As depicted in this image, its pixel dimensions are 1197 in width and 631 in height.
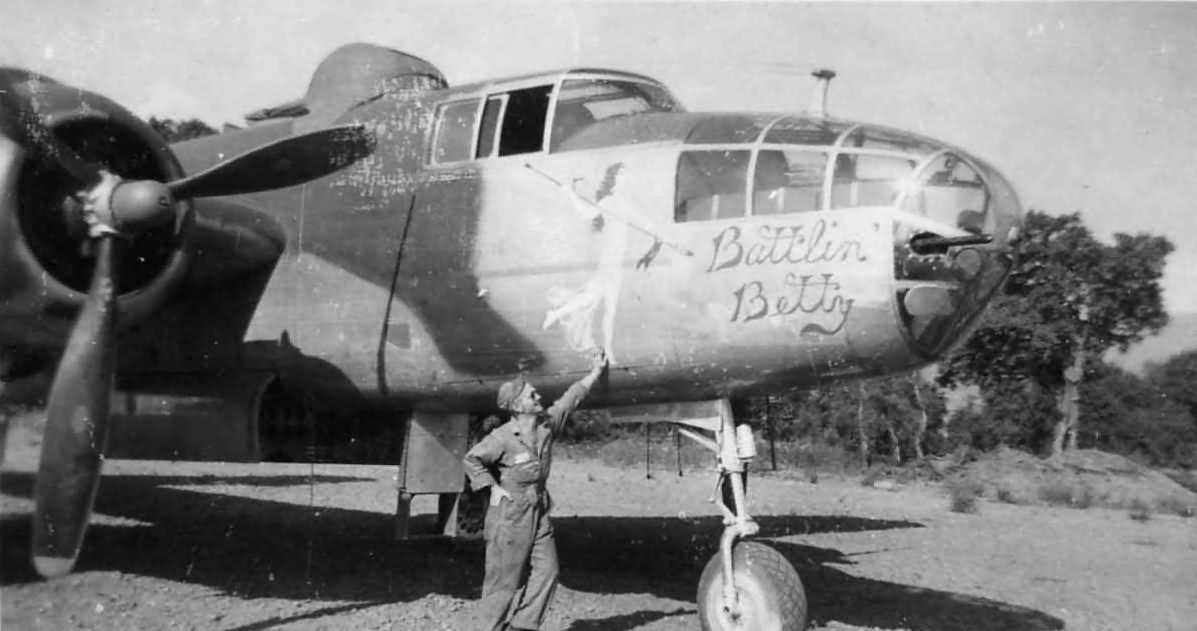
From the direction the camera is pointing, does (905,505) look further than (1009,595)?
Yes

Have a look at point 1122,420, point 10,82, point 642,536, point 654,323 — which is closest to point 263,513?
point 642,536

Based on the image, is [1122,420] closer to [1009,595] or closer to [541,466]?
[1009,595]

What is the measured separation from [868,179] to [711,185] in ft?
3.22

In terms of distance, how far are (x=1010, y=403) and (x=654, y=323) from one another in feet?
143

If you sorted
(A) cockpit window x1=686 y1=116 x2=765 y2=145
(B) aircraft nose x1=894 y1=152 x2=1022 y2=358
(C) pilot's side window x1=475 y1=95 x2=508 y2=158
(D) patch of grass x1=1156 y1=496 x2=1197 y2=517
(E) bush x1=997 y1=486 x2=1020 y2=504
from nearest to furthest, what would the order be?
(B) aircraft nose x1=894 y1=152 x2=1022 y2=358 → (A) cockpit window x1=686 y1=116 x2=765 y2=145 → (C) pilot's side window x1=475 y1=95 x2=508 y2=158 → (D) patch of grass x1=1156 y1=496 x2=1197 y2=517 → (E) bush x1=997 y1=486 x2=1020 y2=504

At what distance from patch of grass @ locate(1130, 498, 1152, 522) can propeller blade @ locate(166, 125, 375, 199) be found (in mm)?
15817

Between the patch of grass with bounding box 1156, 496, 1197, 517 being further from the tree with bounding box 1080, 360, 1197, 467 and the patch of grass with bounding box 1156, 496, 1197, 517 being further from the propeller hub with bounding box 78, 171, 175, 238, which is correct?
the propeller hub with bounding box 78, 171, 175, 238

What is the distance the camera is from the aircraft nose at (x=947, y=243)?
570cm

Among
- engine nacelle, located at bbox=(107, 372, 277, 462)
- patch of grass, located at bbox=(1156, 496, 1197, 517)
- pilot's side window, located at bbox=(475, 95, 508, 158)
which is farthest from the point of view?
patch of grass, located at bbox=(1156, 496, 1197, 517)

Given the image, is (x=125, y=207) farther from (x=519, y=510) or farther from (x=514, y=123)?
(x=519, y=510)

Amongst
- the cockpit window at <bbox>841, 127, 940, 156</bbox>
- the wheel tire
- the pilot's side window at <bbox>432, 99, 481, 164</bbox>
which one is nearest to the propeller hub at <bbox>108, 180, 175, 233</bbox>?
the pilot's side window at <bbox>432, 99, 481, 164</bbox>

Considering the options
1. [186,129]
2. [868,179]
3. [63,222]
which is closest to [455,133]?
[63,222]

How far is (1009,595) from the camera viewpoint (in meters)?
9.33

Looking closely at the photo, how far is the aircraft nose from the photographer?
5.70m
